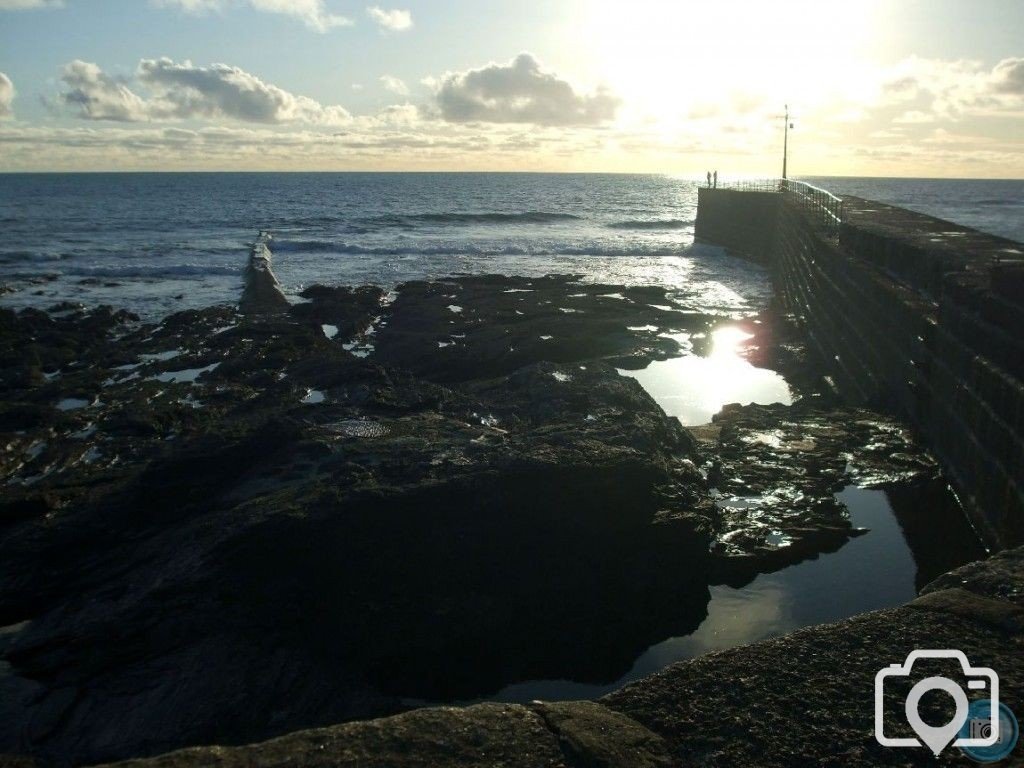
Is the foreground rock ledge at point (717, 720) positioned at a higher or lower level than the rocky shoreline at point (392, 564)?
higher

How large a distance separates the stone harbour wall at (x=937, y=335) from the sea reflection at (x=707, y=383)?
1.22 metres

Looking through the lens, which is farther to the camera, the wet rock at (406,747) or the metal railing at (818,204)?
the metal railing at (818,204)

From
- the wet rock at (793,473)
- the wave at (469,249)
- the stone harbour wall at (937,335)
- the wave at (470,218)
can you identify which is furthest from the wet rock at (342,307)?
the wave at (470,218)

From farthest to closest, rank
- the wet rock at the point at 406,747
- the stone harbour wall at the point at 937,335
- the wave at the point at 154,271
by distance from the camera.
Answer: the wave at the point at 154,271 < the stone harbour wall at the point at 937,335 < the wet rock at the point at 406,747

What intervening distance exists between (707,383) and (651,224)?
161 feet

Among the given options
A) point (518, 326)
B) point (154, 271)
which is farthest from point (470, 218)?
point (518, 326)

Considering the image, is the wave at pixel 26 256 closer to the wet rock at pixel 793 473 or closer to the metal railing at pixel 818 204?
the metal railing at pixel 818 204

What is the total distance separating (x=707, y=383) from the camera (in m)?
13.6

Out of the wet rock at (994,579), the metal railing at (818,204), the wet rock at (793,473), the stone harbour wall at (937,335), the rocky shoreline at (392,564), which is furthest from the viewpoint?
the metal railing at (818,204)

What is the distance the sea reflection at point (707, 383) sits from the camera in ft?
40.2

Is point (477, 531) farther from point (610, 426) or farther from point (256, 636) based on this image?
point (610, 426)

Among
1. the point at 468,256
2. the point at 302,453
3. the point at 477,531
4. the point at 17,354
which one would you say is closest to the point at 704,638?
the point at 477,531

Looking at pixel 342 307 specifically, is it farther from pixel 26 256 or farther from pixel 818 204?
pixel 26 256

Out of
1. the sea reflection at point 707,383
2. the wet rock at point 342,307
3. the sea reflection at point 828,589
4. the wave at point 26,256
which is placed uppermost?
the wave at point 26,256
